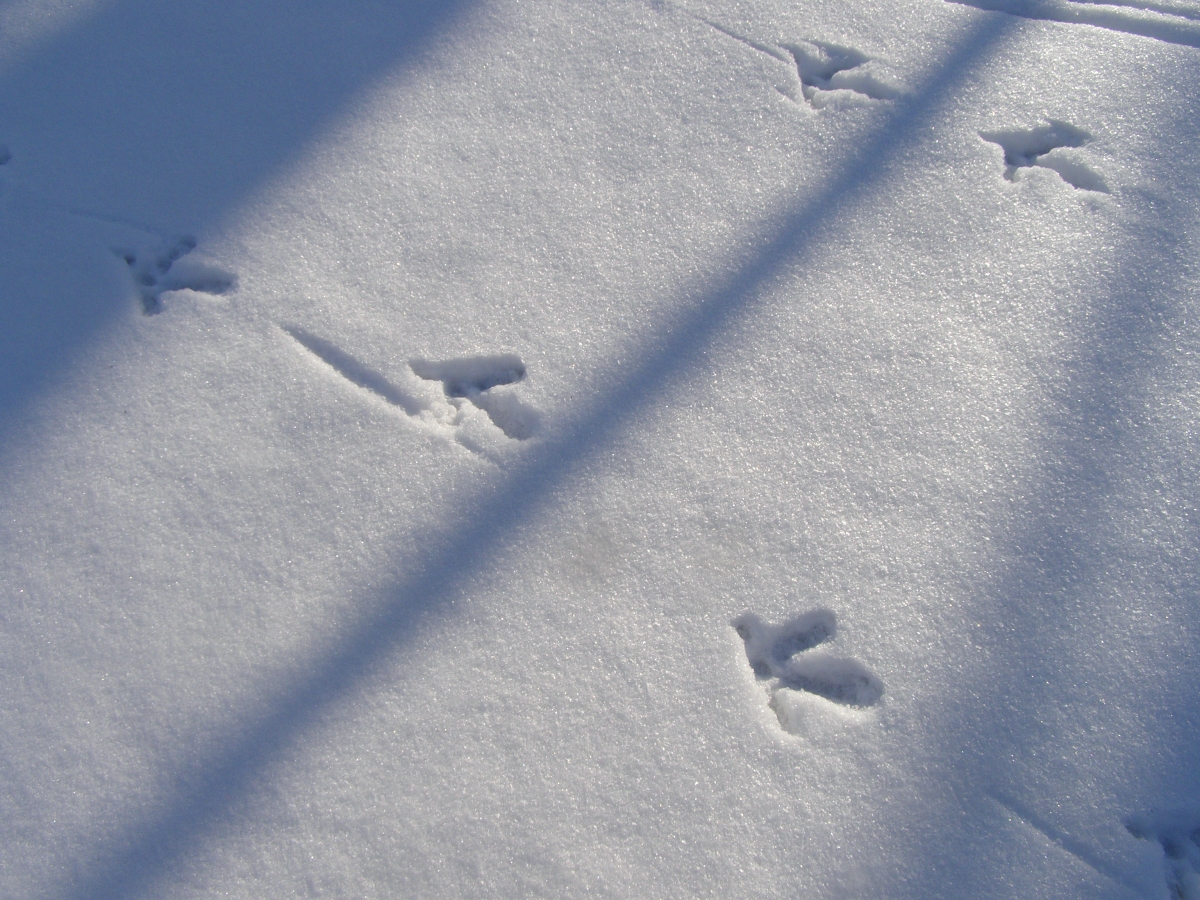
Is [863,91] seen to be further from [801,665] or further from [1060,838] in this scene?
[1060,838]

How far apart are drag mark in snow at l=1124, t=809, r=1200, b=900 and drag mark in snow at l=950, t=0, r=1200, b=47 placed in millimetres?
1300

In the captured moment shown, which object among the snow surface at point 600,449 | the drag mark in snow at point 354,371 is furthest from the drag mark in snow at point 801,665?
the drag mark in snow at point 354,371

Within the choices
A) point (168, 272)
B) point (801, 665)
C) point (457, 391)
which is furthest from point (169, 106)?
point (801, 665)

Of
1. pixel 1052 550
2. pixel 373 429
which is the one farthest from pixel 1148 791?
pixel 373 429

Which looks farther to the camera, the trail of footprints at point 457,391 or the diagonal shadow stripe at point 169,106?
the diagonal shadow stripe at point 169,106

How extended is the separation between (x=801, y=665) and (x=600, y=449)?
15.2 inches

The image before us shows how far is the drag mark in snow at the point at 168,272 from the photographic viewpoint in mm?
1220

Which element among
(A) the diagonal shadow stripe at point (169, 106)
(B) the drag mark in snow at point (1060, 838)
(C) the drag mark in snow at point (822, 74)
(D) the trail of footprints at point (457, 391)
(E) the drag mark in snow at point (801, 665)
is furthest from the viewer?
(C) the drag mark in snow at point (822, 74)

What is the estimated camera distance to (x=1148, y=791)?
87 cm

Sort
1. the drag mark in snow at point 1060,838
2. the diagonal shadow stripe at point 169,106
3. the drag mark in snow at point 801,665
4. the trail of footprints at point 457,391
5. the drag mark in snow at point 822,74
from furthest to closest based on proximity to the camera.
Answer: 1. the drag mark in snow at point 822,74
2. the diagonal shadow stripe at point 169,106
3. the trail of footprints at point 457,391
4. the drag mark in snow at point 801,665
5. the drag mark in snow at point 1060,838

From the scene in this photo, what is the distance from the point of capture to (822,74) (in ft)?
4.57

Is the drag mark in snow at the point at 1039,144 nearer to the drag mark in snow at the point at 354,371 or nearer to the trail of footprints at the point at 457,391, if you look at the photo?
the trail of footprints at the point at 457,391

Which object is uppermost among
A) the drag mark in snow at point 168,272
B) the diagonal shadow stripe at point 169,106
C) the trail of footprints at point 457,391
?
the diagonal shadow stripe at point 169,106

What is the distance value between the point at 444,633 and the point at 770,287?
0.70m
